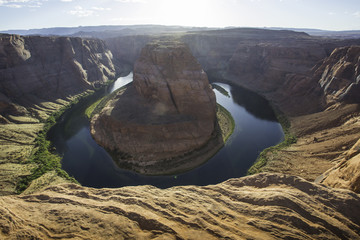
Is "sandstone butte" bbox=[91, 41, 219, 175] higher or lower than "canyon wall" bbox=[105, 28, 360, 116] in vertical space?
lower

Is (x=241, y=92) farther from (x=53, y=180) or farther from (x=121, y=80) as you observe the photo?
(x=53, y=180)

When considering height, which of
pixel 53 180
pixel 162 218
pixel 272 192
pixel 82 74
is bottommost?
pixel 53 180

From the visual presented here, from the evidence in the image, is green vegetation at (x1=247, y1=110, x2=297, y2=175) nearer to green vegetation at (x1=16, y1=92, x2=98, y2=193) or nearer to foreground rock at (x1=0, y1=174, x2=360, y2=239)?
foreground rock at (x1=0, y1=174, x2=360, y2=239)

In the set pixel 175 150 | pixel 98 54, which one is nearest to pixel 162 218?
pixel 175 150

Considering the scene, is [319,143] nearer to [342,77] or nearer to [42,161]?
[342,77]

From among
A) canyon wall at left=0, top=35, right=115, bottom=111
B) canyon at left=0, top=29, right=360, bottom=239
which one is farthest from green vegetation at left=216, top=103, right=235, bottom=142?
canyon wall at left=0, top=35, right=115, bottom=111

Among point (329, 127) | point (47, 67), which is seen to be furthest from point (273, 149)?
point (47, 67)

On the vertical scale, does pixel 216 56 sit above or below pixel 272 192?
above
